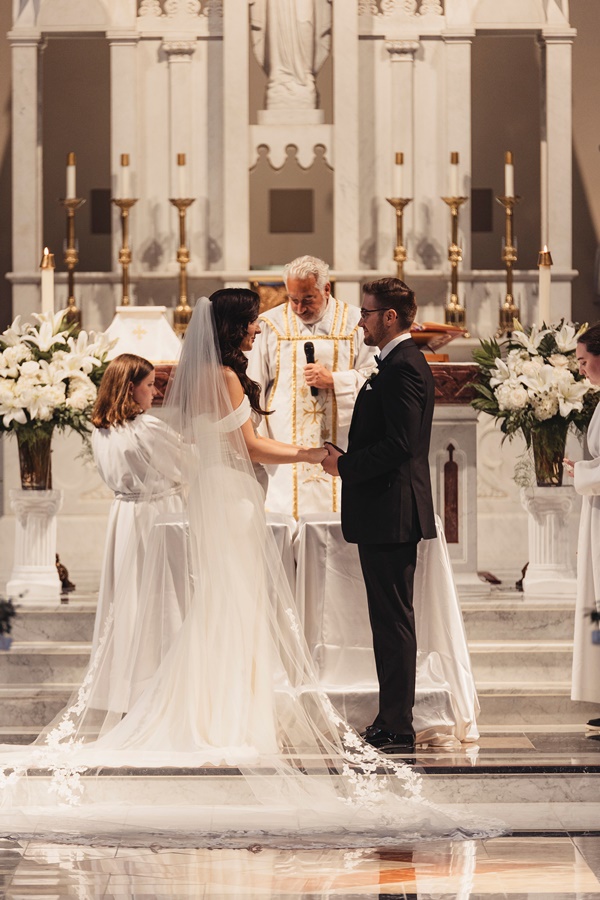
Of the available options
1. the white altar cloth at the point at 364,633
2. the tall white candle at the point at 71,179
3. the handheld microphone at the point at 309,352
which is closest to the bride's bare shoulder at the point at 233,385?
the white altar cloth at the point at 364,633

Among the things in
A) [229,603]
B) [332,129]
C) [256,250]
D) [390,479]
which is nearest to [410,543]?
[390,479]

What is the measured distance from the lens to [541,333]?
277 inches

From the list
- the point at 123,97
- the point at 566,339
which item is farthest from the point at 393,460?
the point at 123,97

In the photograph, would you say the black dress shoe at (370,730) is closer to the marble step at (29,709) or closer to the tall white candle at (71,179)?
the marble step at (29,709)

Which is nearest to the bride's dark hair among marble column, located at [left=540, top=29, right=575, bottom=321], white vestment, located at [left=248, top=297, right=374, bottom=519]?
white vestment, located at [left=248, top=297, right=374, bottom=519]

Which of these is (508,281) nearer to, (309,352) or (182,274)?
(182,274)

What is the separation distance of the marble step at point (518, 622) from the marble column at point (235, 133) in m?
3.80

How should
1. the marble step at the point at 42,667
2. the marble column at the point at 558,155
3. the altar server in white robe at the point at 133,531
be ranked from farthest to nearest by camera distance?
1. the marble column at the point at 558,155
2. the marble step at the point at 42,667
3. the altar server in white robe at the point at 133,531

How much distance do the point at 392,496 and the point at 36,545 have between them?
2344 mm

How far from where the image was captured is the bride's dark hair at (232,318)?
5.55 metres

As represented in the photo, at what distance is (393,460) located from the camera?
5.45m

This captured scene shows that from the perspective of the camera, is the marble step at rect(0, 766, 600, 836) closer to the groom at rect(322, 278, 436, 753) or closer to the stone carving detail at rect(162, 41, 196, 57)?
the groom at rect(322, 278, 436, 753)

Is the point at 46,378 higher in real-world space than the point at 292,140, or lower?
lower

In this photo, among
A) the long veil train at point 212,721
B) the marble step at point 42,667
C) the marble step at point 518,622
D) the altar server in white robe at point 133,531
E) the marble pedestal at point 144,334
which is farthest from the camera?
the marble pedestal at point 144,334
